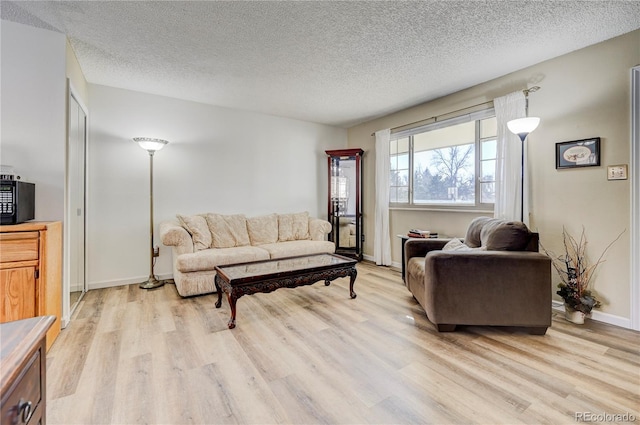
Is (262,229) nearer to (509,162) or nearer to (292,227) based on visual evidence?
(292,227)

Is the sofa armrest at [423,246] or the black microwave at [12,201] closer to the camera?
the black microwave at [12,201]

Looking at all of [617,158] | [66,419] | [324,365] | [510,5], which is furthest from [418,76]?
[66,419]

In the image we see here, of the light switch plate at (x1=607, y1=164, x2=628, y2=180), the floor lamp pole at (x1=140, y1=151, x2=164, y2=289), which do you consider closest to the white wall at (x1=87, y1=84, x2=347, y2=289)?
the floor lamp pole at (x1=140, y1=151, x2=164, y2=289)

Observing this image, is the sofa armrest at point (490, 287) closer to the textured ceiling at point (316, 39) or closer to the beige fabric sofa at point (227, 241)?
the textured ceiling at point (316, 39)

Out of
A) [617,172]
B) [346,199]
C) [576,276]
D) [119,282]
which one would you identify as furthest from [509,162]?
[119,282]

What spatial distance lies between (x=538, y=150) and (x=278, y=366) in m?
3.23

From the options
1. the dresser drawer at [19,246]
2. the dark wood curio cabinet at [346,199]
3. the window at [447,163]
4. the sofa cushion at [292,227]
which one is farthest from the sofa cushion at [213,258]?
the window at [447,163]

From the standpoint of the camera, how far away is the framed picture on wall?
2.62 metres

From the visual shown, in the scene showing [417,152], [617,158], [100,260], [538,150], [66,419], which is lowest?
[66,419]

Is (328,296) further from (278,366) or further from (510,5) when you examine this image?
(510,5)

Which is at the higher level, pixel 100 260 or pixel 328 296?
pixel 100 260

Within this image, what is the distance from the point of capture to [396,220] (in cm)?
466

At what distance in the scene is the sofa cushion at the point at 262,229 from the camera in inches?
166

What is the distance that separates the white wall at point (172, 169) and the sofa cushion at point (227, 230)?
1.26ft
